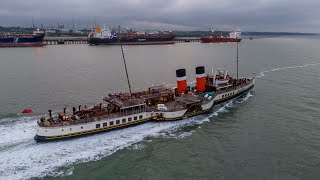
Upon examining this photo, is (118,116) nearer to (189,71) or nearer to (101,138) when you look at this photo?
(101,138)

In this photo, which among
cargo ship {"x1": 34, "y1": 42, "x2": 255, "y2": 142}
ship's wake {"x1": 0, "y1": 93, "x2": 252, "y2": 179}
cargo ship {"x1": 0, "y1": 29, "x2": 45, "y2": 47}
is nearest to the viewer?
ship's wake {"x1": 0, "y1": 93, "x2": 252, "y2": 179}

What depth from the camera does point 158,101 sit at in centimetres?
4541

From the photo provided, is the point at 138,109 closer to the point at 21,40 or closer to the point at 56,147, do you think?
the point at 56,147

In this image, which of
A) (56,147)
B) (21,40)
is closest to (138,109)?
(56,147)

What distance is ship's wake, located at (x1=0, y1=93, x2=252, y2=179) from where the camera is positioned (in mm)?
28875

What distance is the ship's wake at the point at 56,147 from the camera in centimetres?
2888

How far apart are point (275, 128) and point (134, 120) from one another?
1770cm

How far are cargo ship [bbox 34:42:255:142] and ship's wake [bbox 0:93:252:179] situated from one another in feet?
2.97

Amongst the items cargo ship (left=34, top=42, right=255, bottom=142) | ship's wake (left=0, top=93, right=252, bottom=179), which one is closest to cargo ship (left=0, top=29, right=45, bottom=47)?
cargo ship (left=34, top=42, right=255, bottom=142)

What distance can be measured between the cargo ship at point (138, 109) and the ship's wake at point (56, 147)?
91cm

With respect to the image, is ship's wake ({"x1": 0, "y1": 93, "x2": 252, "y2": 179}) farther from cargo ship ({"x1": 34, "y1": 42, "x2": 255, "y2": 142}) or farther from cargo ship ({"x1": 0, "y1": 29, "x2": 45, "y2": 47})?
cargo ship ({"x1": 0, "y1": 29, "x2": 45, "y2": 47})

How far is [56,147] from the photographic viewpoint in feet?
110

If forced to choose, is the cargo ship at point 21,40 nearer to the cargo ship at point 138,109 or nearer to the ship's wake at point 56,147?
the cargo ship at point 138,109

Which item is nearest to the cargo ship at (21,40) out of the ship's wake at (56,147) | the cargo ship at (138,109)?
the cargo ship at (138,109)
